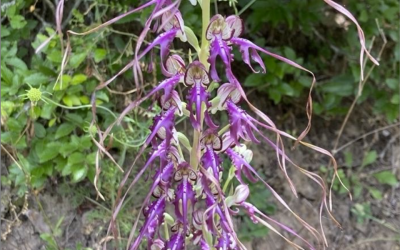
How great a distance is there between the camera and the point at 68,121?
1834 millimetres

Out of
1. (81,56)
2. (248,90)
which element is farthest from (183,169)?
(248,90)

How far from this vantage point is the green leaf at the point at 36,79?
1751 mm

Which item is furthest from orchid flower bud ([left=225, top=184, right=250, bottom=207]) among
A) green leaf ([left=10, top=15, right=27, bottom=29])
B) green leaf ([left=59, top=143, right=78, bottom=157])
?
green leaf ([left=10, top=15, right=27, bottom=29])

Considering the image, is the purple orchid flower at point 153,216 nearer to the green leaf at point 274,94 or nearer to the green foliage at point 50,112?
the green foliage at point 50,112

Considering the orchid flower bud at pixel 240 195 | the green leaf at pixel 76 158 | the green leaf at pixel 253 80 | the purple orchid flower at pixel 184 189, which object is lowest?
the green leaf at pixel 253 80

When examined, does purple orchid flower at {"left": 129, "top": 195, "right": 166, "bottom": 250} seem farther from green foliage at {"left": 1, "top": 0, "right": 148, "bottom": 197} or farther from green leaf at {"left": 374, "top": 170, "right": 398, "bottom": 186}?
green leaf at {"left": 374, "top": 170, "right": 398, "bottom": 186}

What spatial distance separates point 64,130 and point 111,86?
0.85 ft

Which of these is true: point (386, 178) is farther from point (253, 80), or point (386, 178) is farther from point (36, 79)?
point (36, 79)

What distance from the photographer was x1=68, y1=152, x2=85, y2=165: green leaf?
5.73 ft

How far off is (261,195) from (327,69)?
0.71 m

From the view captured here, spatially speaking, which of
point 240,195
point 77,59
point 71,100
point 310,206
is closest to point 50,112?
point 71,100

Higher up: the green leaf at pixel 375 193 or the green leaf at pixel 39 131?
the green leaf at pixel 39 131

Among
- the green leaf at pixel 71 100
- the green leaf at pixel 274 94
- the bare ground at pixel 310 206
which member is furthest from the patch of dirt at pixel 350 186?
the green leaf at pixel 71 100

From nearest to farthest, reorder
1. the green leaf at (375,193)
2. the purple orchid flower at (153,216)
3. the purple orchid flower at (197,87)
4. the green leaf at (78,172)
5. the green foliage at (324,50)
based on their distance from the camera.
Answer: the purple orchid flower at (197,87), the purple orchid flower at (153,216), the green leaf at (78,172), the green foliage at (324,50), the green leaf at (375,193)
